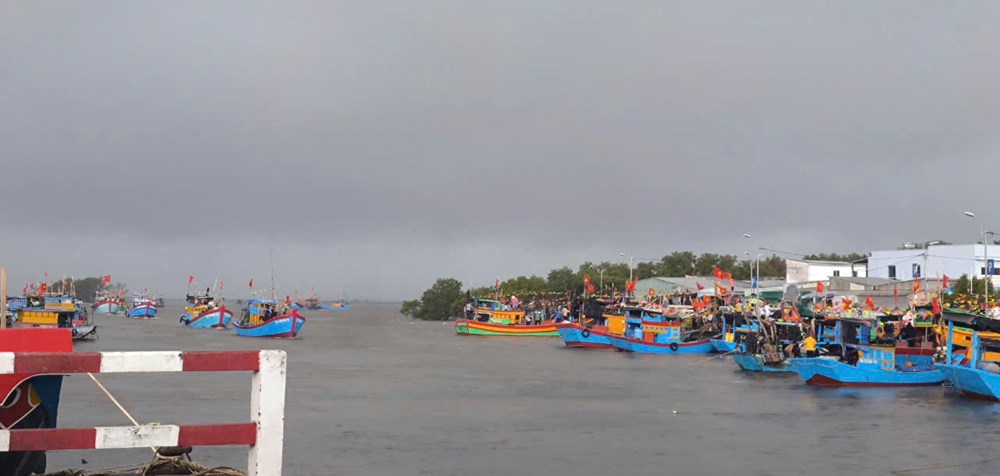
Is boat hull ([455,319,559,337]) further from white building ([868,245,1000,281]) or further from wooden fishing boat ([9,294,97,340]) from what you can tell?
wooden fishing boat ([9,294,97,340])

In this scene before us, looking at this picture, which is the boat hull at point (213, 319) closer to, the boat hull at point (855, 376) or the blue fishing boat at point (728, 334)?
the blue fishing boat at point (728, 334)

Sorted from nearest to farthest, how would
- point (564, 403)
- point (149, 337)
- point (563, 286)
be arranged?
point (564, 403) → point (149, 337) → point (563, 286)

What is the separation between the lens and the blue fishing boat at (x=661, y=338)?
58938 mm

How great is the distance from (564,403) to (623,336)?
1319 inches

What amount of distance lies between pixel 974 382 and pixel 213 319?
82.4 metres

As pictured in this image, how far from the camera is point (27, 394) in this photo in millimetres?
6840

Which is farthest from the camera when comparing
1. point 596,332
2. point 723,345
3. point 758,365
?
point 596,332

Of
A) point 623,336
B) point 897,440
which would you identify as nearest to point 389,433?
point 897,440

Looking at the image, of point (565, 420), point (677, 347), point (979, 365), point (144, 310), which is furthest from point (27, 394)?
point (144, 310)

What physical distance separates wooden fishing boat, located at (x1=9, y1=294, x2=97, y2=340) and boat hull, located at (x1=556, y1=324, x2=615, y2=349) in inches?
1303

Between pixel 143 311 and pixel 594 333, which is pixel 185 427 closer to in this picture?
pixel 594 333

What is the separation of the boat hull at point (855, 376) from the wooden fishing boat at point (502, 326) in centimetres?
4548

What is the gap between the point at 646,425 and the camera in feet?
78.1

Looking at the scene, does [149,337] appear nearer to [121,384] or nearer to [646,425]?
[121,384]
